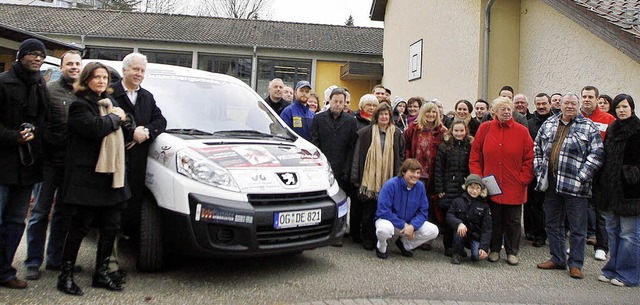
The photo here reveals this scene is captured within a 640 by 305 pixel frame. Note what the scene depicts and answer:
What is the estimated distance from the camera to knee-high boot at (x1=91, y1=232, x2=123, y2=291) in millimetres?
3906

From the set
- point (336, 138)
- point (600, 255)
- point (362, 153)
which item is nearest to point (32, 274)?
point (336, 138)

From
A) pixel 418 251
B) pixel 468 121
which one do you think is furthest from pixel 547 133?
pixel 418 251

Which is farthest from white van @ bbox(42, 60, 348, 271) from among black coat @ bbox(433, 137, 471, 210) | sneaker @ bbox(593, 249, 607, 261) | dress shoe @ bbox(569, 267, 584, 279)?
sneaker @ bbox(593, 249, 607, 261)

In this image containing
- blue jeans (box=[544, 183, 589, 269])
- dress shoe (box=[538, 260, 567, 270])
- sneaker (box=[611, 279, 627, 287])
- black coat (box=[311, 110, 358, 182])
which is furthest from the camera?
black coat (box=[311, 110, 358, 182])

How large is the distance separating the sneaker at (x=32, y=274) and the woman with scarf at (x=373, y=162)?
3.28 metres

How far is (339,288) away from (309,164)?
116 cm

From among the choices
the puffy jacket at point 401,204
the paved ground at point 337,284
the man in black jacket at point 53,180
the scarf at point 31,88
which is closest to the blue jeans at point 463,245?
the paved ground at point 337,284

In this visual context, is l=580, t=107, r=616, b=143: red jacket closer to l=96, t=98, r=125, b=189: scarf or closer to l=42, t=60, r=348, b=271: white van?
l=42, t=60, r=348, b=271: white van

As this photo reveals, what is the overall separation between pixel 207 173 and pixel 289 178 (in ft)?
2.32

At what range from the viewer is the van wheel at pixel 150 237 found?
4.16 m

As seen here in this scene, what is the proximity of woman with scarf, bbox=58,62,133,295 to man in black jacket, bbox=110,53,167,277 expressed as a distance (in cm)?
29

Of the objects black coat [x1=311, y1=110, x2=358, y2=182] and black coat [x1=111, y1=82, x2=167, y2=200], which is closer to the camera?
black coat [x1=111, y1=82, x2=167, y2=200]

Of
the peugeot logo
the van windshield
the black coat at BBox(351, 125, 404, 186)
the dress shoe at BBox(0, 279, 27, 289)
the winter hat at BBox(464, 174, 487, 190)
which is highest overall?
the van windshield

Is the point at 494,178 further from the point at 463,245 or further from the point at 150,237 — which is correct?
the point at 150,237
